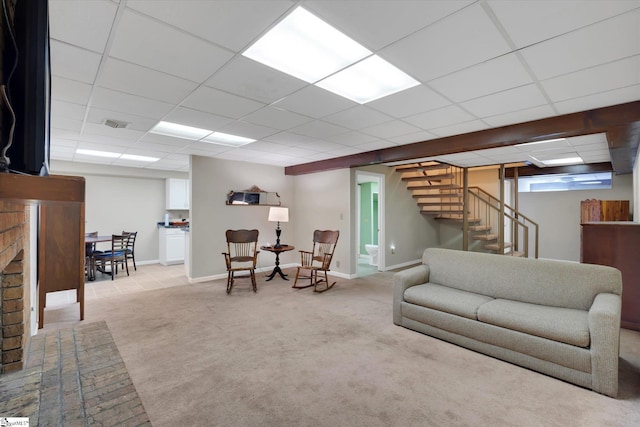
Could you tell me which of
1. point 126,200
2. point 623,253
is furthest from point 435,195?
point 126,200

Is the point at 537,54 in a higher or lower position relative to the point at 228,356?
higher

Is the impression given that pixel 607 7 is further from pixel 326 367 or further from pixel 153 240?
pixel 153 240

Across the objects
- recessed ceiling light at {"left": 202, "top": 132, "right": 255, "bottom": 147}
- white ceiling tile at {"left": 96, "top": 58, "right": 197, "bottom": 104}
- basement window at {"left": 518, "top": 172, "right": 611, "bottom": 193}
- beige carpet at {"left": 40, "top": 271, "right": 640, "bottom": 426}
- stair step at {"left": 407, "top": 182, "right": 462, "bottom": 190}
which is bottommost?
beige carpet at {"left": 40, "top": 271, "right": 640, "bottom": 426}

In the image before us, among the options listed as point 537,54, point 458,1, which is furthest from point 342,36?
point 537,54

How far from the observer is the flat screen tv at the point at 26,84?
93cm

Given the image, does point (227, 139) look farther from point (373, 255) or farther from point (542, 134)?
point (373, 255)

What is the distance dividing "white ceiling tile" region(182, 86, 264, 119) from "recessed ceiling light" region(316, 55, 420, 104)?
824 mm

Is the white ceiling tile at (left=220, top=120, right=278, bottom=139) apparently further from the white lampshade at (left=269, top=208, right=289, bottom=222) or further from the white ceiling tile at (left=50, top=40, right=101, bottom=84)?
the white lampshade at (left=269, top=208, right=289, bottom=222)

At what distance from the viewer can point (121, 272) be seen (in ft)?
20.6

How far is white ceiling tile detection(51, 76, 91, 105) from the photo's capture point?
7.81 feet

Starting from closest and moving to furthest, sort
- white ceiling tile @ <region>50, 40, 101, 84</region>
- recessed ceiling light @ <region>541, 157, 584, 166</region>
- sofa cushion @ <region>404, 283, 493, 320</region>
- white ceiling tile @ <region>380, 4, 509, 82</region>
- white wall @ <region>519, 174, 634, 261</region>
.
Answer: white ceiling tile @ <region>380, 4, 509, 82</region> < white ceiling tile @ <region>50, 40, 101, 84</region> < sofa cushion @ <region>404, 283, 493, 320</region> < recessed ceiling light @ <region>541, 157, 584, 166</region> < white wall @ <region>519, 174, 634, 261</region>

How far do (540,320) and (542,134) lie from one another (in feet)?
7.03

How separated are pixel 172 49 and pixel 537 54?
8.15 ft

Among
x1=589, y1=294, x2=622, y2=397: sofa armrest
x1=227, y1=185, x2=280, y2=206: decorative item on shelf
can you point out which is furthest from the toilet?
x1=589, y1=294, x2=622, y2=397: sofa armrest
